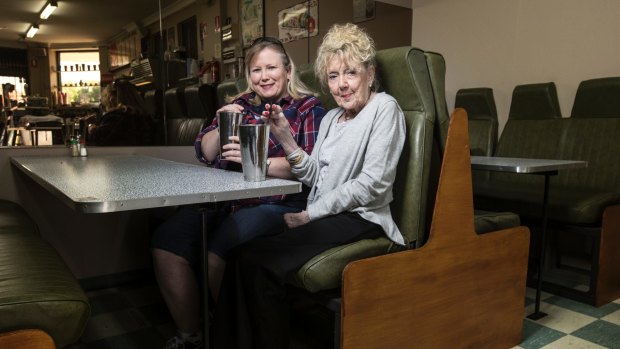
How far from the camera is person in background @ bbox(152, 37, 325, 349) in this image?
1.55 m

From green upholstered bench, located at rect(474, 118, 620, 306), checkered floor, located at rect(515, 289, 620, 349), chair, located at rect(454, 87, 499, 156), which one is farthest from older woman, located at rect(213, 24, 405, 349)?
chair, located at rect(454, 87, 499, 156)

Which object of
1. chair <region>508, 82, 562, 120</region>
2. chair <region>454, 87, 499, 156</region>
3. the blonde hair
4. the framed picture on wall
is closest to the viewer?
the blonde hair

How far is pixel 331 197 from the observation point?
4.78ft

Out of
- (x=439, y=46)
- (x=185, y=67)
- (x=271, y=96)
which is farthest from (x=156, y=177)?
(x=439, y=46)

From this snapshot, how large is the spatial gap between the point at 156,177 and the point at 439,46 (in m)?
3.23

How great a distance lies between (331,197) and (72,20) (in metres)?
1.96

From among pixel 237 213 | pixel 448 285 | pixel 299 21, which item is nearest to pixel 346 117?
pixel 237 213

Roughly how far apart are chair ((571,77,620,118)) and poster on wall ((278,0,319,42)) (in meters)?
2.73

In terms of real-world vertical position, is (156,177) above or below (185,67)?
below

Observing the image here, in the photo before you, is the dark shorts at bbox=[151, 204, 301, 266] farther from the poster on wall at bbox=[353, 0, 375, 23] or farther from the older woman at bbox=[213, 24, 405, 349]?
the poster on wall at bbox=[353, 0, 375, 23]

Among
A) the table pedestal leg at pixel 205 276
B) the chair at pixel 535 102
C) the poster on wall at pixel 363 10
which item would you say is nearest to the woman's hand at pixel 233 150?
the table pedestal leg at pixel 205 276

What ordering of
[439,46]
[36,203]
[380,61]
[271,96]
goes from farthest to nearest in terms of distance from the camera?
[439,46]
[36,203]
[271,96]
[380,61]

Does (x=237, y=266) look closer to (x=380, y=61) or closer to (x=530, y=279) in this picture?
(x=380, y=61)

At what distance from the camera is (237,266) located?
1359mm
